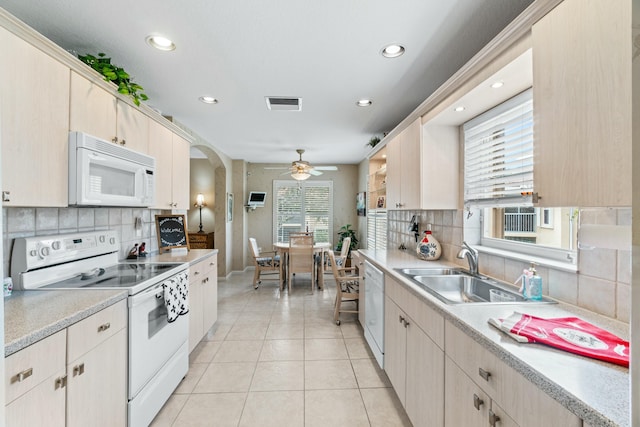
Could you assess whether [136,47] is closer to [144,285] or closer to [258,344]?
[144,285]

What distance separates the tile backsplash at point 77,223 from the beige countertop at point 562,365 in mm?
2310

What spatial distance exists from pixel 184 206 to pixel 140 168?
937mm

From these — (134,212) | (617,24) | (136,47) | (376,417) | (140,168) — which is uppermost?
(136,47)

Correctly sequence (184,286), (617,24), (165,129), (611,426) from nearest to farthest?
(611,426)
(617,24)
(184,286)
(165,129)

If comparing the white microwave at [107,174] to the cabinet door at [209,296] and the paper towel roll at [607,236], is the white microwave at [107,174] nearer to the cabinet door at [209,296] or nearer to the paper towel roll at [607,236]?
the cabinet door at [209,296]

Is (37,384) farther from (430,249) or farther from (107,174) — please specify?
(430,249)

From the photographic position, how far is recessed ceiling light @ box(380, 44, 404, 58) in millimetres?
1934

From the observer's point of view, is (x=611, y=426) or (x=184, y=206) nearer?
(x=611, y=426)

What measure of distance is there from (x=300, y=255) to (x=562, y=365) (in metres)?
4.10

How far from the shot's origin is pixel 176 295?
213cm

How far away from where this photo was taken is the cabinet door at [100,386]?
1278 millimetres

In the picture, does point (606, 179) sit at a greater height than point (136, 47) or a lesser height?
lesser

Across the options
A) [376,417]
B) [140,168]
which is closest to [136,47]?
[140,168]

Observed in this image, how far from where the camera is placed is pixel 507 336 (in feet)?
3.49
